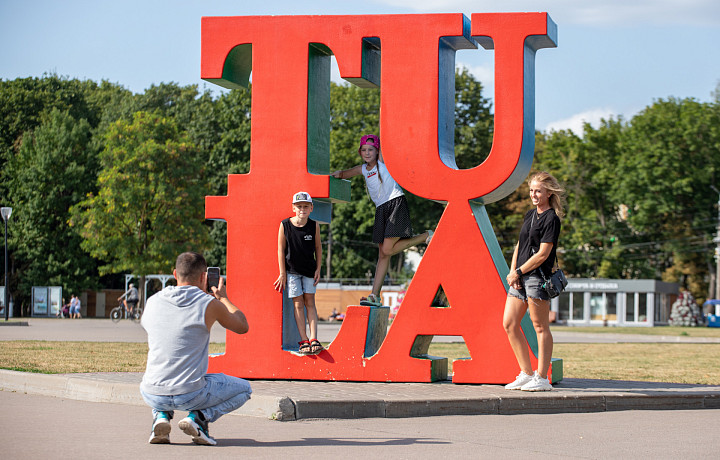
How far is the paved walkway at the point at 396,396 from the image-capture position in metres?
8.09

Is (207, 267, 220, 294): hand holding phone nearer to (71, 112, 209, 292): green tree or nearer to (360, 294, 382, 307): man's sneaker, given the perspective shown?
(360, 294, 382, 307): man's sneaker

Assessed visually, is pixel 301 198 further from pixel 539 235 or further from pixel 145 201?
pixel 145 201

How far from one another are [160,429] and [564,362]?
35.3ft

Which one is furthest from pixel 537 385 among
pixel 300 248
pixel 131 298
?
pixel 131 298

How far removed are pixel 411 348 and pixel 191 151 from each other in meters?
39.9

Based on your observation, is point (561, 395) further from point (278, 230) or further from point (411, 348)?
point (278, 230)

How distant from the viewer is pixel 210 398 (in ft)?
20.8

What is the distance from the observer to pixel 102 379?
9680 mm

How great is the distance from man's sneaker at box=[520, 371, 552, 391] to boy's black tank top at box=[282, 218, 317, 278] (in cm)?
273

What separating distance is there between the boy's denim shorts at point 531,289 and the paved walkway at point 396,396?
0.94 meters

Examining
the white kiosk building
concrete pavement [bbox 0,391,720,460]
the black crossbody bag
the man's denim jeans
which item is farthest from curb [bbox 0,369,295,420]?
the white kiosk building

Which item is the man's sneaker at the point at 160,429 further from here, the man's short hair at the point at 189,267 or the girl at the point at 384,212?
the girl at the point at 384,212

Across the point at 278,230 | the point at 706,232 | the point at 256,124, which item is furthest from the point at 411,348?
the point at 706,232

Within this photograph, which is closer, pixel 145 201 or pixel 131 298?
pixel 131 298
